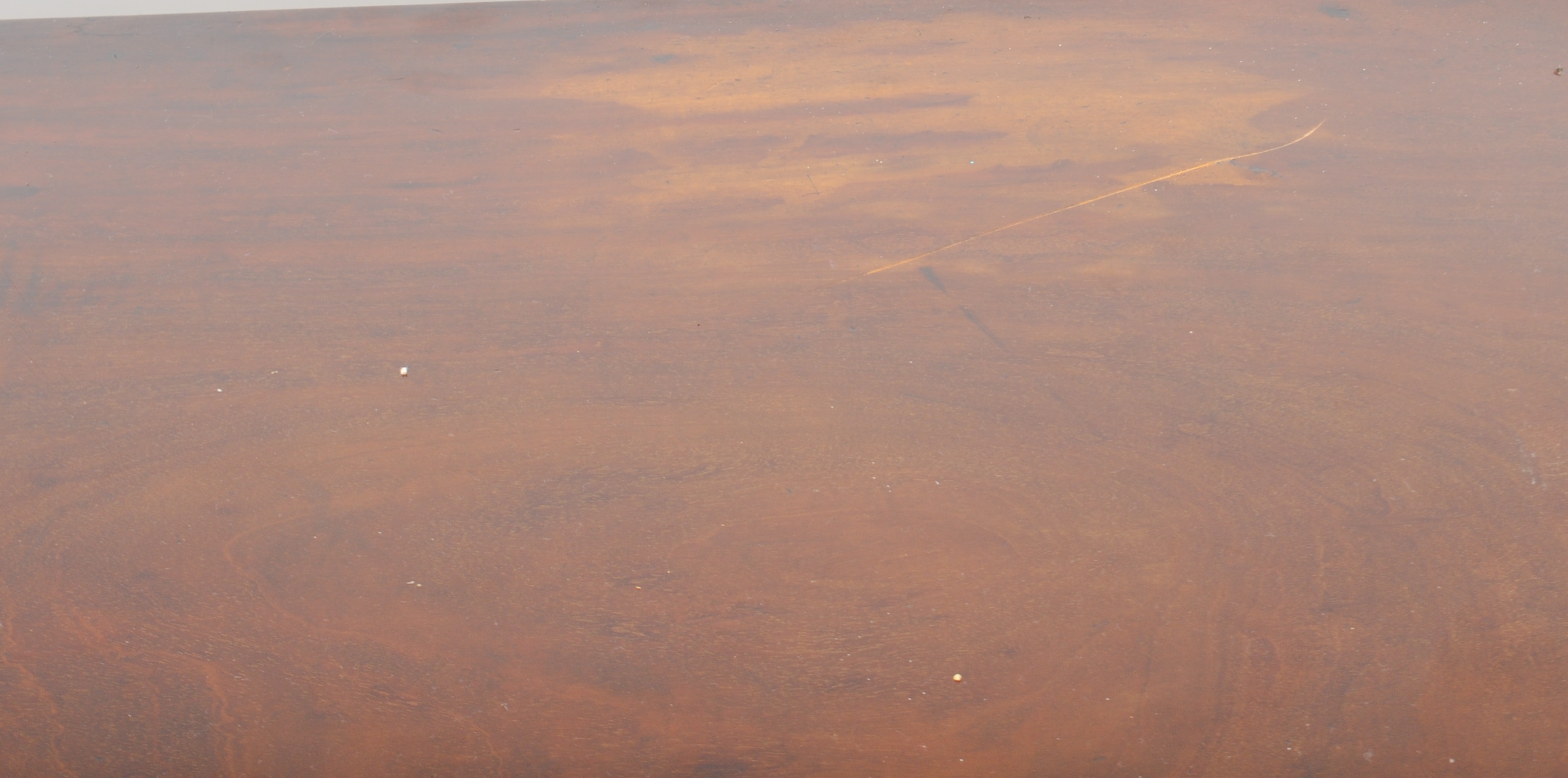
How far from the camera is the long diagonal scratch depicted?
3.34ft

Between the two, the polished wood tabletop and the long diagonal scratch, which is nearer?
the polished wood tabletop

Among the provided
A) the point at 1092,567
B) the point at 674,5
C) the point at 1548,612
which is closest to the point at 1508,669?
the point at 1548,612

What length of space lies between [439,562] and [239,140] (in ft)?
2.13

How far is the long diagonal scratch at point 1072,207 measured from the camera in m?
1.02

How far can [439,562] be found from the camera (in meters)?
0.78

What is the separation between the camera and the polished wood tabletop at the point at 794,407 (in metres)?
0.69

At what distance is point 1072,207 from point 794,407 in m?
0.36

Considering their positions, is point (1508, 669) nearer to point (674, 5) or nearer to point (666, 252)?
point (666, 252)

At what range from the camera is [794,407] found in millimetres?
885

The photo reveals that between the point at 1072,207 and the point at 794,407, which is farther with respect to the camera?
the point at 1072,207

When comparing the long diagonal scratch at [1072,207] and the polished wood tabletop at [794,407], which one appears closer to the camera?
the polished wood tabletop at [794,407]

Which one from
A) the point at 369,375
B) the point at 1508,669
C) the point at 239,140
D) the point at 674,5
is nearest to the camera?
the point at 1508,669

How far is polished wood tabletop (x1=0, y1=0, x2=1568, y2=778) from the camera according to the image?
0.69 metres

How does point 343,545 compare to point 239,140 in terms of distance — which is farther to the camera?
point 239,140
